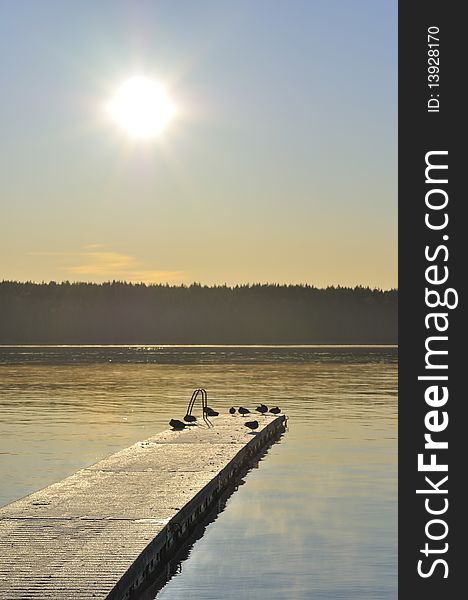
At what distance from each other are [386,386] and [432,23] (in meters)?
51.8

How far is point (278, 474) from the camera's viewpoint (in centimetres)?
3181

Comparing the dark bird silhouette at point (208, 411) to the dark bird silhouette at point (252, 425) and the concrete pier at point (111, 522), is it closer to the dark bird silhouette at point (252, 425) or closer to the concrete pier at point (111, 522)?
the dark bird silhouette at point (252, 425)

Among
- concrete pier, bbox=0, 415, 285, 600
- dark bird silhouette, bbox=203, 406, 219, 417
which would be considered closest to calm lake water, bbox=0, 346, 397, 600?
concrete pier, bbox=0, 415, 285, 600

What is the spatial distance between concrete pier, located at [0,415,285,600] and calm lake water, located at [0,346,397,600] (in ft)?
2.92

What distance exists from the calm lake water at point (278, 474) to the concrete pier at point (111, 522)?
889 millimetres

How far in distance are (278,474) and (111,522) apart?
43.7 feet

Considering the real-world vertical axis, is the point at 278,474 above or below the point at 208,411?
below

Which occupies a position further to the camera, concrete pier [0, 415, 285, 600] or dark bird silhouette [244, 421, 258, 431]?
dark bird silhouette [244, 421, 258, 431]

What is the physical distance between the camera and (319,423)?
1788 inches

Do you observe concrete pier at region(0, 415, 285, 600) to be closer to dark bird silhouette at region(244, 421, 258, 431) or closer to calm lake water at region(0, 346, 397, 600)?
calm lake water at region(0, 346, 397, 600)

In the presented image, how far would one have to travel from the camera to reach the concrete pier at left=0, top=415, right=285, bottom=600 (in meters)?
15.3

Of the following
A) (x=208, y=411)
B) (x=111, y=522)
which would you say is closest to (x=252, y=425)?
(x=208, y=411)

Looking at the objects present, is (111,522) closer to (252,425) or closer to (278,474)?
(278,474)

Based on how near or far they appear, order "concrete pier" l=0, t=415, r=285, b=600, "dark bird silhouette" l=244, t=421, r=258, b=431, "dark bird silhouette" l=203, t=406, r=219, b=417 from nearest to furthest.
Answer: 1. "concrete pier" l=0, t=415, r=285, b=600
2. "dark bird silhouette" l=244, t=421, r=258, b=431
3. "dark bird silhouette" l=203, t=406, r=219, b=417
